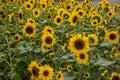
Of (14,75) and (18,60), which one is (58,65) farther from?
(14,75)

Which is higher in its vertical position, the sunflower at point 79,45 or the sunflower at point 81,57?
the sunflower at point 79,45

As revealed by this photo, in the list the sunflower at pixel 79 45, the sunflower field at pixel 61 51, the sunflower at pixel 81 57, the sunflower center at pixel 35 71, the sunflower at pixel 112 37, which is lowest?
the sunflower field at pixel 61 51

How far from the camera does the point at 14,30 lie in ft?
17.0

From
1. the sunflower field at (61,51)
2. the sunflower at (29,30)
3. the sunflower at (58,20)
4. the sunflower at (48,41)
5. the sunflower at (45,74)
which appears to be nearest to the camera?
the sunflower at (45,74)

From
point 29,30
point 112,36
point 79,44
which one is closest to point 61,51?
point 29,30

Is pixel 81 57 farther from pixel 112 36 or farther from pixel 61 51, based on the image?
pixel 61 51

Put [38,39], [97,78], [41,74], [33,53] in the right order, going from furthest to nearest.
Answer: [38,39] → [33,53] → [97,78] → [41,74]

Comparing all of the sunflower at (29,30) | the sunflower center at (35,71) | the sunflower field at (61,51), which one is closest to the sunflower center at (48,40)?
the sunflower field at (61,51)

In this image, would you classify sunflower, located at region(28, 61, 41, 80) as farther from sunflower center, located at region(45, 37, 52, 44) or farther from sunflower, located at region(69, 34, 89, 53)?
sunflower center, located at region(45, 37, 52, 44)

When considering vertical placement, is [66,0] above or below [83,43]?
below

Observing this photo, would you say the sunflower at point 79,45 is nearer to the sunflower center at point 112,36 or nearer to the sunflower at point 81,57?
the sunflower at point 81,57

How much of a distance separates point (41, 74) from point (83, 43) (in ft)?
1.30

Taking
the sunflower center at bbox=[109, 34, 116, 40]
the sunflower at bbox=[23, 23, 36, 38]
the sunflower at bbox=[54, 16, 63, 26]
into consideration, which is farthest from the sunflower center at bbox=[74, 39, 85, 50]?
the sunflower at bbox=[54, 16, 63, 26]

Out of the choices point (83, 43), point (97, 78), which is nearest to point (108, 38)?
point (97, 78)
